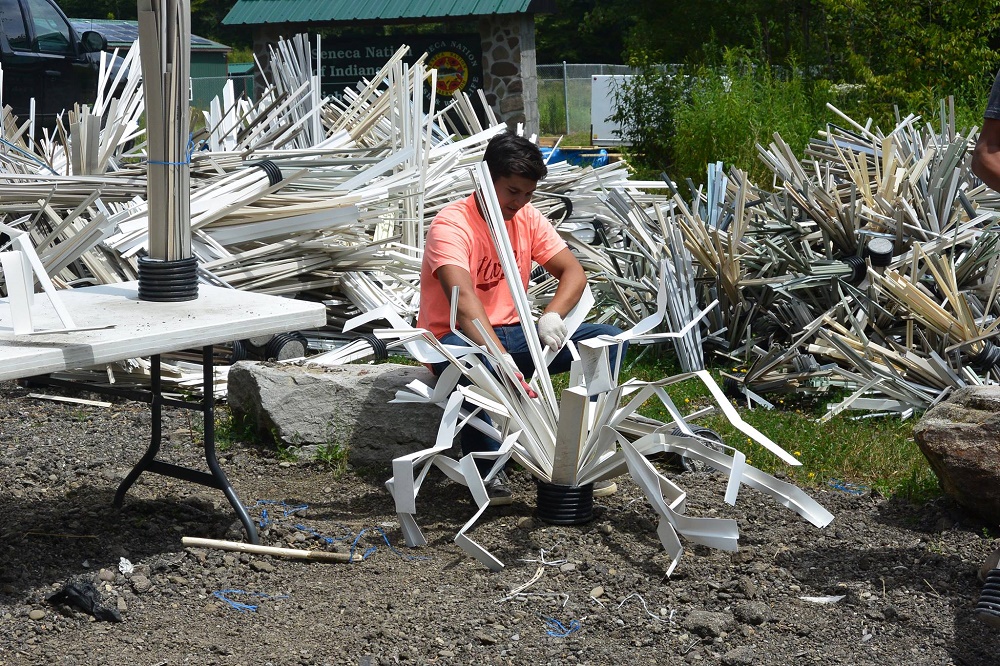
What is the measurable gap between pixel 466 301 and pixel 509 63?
33.4 feet

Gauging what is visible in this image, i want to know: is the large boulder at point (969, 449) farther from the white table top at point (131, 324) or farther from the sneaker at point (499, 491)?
the white table top at point (131, 324)

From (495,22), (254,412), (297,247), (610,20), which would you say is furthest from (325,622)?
(610,20)

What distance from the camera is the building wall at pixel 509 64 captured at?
13.4 metres

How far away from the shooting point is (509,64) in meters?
13.5

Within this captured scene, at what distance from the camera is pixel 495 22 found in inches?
527

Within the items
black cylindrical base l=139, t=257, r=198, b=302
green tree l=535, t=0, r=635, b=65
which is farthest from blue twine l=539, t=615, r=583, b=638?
green tree l=535, t=0, r=635, b=65

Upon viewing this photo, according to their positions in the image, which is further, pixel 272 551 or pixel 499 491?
pixel 499 491

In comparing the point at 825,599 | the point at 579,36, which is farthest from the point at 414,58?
the point at 579,36

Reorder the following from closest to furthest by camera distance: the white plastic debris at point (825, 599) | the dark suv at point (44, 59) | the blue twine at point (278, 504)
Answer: the white plastic debris at point (825, 599)
the blue twine at point (278, 504)
the dark suv at point (44, 59)

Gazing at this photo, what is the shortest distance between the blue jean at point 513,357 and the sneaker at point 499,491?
0.06 m

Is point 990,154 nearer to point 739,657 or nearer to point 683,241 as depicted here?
point 739,657

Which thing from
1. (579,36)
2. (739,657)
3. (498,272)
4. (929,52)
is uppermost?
(579,36)

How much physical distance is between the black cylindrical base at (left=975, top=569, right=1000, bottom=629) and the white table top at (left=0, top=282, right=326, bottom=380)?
6.97ft

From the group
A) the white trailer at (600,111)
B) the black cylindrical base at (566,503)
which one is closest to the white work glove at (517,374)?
the black cylindrical base at (566,503)
